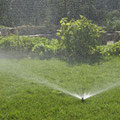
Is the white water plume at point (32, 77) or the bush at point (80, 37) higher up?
the bush at point (80, 37)

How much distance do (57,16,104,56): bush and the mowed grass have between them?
3.06 ft

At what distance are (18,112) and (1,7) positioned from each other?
7195 millimetres

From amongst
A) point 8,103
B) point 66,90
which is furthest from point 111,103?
point 8,103

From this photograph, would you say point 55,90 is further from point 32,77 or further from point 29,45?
point 29,45

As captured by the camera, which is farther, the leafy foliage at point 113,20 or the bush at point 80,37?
the leafy foliage at point 113,20

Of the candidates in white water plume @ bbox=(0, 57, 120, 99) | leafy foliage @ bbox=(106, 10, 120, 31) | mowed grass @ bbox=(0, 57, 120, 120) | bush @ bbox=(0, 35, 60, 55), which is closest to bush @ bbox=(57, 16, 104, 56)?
bush @ bbox=(0, 35, 60, 55)

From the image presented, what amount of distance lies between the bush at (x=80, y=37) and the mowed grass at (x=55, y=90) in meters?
0.93

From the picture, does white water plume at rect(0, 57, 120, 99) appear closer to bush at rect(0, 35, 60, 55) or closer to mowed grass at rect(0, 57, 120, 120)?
mowed grass at rect(0, 57, 120, 120)

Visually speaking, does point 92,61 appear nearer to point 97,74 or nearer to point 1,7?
point 97,74

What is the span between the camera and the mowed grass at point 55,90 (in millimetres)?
2988

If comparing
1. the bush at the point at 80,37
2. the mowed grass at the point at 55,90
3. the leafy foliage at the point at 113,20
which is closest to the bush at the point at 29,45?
the bush at the point at 80,37

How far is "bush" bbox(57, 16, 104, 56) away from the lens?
6594 millimetres

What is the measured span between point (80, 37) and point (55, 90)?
324 cm

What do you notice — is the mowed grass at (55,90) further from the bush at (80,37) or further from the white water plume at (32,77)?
the bush at (80,37)
